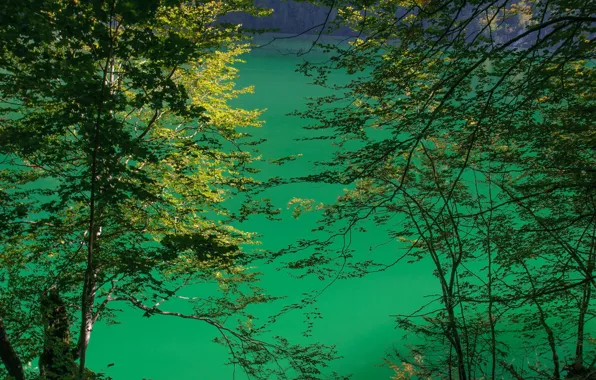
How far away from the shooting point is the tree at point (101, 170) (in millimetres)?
2033

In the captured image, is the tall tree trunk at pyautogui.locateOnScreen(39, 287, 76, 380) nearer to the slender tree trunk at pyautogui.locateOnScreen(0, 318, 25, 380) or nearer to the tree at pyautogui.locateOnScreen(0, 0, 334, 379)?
the tree at pyautogui.locateOnScreen(0, 0, 334, 379)

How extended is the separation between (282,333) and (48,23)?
628 cm

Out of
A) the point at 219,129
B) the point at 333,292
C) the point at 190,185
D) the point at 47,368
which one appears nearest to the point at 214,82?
the point at 219,129

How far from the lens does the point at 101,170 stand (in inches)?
90.4

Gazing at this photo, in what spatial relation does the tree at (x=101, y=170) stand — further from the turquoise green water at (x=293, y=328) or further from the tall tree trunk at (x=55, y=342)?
the turquoise green water at (x=293, y=328)

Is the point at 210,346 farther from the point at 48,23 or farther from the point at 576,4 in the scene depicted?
the point at 576,4

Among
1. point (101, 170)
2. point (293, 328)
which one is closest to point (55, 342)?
point (101, 170)

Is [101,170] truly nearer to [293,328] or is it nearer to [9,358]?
[9,358]

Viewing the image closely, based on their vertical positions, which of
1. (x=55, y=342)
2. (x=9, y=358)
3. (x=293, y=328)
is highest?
(x=293, y=328)

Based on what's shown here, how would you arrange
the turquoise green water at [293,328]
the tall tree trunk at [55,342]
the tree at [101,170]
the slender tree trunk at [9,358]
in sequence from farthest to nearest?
1. the turquoise green water at [293,328]
2. the tall tree trunk at [55,342]
3. the slender tree trunk at [9,358]
4. the tree at [101,170]

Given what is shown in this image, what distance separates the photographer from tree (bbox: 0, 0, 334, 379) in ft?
6.67

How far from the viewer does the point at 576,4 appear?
214 cm

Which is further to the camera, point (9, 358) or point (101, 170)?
point (9, 358)

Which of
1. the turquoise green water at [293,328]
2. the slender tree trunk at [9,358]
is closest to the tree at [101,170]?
the slender tree trunk at [9,358]
